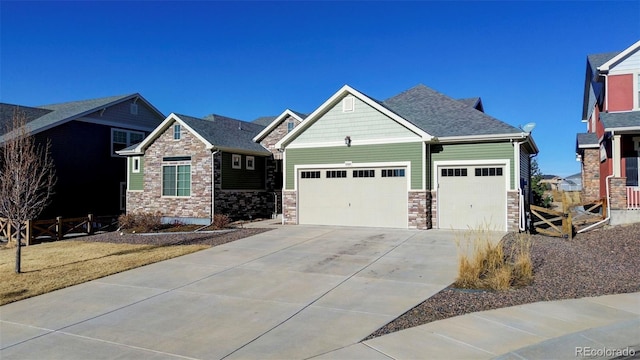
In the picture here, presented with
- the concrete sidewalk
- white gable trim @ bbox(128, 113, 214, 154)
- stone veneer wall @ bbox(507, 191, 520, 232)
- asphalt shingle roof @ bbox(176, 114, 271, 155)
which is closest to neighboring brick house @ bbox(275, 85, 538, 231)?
stone veneer wall @ bbox(507, 191, 520, 232)

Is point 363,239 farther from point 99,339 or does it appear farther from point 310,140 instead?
point 99,339

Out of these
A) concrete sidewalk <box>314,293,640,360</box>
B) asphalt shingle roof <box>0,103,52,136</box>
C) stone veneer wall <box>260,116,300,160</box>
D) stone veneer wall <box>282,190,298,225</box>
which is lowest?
concrete sidewalk <box>314,293,640,360</box>

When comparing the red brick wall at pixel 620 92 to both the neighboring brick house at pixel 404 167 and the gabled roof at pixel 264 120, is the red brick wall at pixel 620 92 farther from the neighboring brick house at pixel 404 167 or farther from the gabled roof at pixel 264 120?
the gabled roof at pixel 264 120

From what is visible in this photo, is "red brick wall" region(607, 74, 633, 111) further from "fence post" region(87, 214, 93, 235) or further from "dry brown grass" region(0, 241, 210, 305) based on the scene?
"fence post" region(87, 214, 93, 235)

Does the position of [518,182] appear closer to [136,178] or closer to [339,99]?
[339,99]

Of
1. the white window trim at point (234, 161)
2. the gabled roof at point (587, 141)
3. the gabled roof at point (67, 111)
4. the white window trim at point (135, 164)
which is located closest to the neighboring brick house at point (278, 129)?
the white window trim at point (234, 161)

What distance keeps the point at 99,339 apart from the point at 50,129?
2014cm

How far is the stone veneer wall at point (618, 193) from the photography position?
1400 centimetres

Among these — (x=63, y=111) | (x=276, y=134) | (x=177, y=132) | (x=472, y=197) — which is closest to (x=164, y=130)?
(x=177, y=132)

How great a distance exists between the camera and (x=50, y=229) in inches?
667

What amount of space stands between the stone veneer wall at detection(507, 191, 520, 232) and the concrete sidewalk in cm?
813

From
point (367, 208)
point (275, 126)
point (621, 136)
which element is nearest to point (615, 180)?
point (621, 136)

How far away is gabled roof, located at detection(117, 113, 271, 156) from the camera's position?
19.7 meters

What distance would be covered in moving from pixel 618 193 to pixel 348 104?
1052cm
